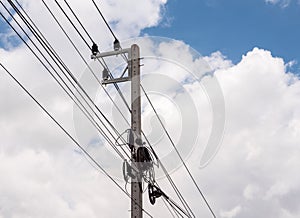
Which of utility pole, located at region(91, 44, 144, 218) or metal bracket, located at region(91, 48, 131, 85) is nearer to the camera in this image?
utility pole, located at region(91, 44, 144, 218)

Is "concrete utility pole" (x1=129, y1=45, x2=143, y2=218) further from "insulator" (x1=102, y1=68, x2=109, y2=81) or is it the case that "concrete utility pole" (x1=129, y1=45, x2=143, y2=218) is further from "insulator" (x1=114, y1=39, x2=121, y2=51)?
"insulator" (x1=102, y1=68, x2=109, y2=81)

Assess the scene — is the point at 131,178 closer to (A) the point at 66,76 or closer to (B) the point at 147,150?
(B) the point at 147,150

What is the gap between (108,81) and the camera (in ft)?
39.9

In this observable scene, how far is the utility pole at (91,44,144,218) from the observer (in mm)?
10914

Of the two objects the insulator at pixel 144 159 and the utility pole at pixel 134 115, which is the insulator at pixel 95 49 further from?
the insulator at pixel 144 159

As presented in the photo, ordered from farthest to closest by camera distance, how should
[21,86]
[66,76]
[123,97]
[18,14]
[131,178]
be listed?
1. [123,97]
2. [131,178]
3. [66,76]
4. [21,86]
5. [18,14]

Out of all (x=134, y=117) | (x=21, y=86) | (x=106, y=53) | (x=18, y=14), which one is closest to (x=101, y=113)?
(x=134, y=117)

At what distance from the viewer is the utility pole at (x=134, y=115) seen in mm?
10914

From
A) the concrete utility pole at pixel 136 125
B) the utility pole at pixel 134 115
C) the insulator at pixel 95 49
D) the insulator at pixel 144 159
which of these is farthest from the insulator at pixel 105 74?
the insulator at pixel 144 159

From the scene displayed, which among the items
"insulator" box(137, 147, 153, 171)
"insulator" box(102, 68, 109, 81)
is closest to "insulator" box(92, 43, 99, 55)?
"insulator" box(102, 68, 109, 81)

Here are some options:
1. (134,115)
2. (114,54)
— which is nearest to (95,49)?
(114,54)

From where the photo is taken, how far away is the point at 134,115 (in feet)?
38.0

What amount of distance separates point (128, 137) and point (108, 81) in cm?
155

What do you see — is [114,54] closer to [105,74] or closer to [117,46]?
[117,46]
